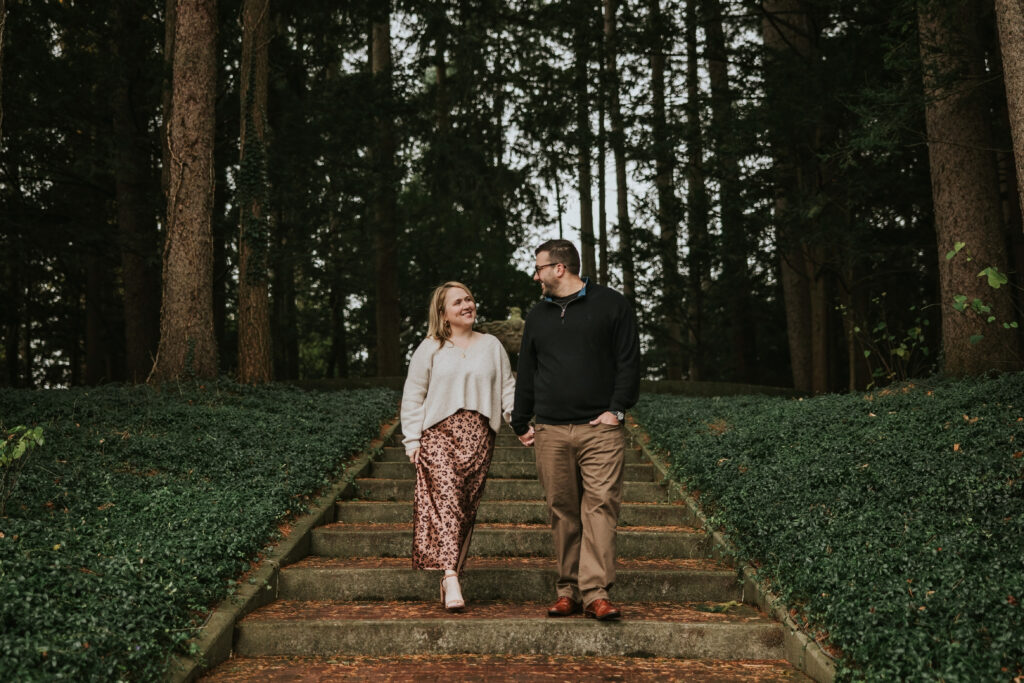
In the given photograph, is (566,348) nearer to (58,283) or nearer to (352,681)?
(352,681)

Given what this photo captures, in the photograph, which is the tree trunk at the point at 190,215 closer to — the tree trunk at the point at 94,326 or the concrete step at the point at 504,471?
the concrete step at the point at 504,471

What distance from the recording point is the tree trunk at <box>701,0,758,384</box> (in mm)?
14656

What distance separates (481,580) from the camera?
572 cm

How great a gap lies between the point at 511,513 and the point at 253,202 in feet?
25.2

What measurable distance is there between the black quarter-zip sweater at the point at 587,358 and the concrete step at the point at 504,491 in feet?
9.56

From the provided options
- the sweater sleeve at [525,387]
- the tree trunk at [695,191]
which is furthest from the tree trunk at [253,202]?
the sweater sleeve at [525,387]

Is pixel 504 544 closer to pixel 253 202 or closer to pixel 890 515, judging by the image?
pixel 890 515

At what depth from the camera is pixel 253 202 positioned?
13.1 meters

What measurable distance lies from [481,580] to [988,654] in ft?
9.54

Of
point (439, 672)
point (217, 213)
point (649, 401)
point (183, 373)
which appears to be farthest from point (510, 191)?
point (439, 672)

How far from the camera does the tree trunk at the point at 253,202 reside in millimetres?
12984

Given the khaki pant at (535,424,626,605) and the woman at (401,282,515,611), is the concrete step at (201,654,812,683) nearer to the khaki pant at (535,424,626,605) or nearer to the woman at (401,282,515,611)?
the khaki pant at (535,424,626,605)

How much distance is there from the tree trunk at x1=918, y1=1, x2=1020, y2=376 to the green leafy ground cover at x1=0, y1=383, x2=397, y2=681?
253 inches

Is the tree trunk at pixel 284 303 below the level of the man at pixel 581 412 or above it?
above
